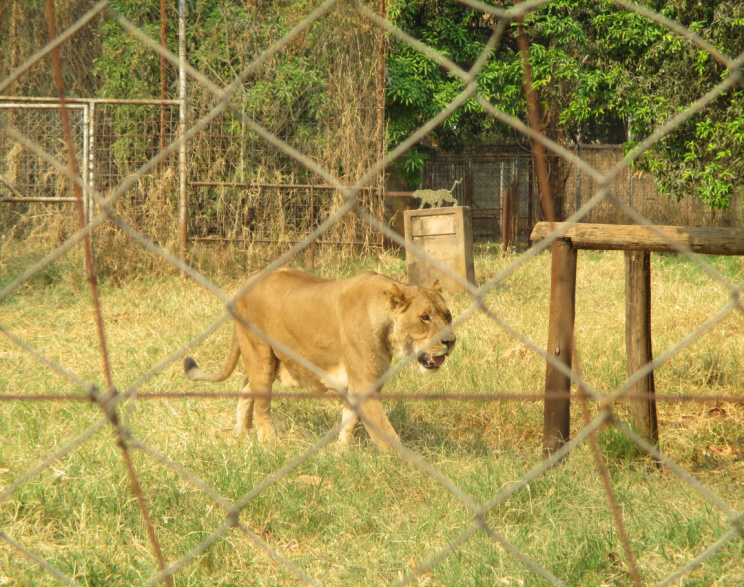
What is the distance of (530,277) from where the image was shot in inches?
330

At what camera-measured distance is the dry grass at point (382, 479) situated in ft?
8.95

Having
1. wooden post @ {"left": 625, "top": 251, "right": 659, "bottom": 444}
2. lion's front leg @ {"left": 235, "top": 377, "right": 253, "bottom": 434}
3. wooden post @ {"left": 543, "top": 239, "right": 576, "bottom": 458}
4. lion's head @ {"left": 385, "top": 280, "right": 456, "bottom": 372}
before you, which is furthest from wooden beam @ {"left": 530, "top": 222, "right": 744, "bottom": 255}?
lion's front leg @ {"left": 235, "top": 377, "right": 253, "bottom": 434}

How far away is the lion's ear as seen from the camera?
13.0 ft

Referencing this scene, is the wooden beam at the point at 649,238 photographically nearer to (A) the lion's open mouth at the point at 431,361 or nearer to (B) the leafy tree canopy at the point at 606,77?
(A) the lion's open mouth at the point at 431,361

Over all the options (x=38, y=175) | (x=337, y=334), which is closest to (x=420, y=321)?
(x=337, y=334)

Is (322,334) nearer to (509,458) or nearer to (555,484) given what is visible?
(509,458)

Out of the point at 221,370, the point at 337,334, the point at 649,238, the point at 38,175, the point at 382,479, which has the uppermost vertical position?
the point at 38,175

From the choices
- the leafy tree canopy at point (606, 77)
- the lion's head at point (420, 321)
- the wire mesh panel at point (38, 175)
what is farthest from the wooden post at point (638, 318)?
the wire mesh panel at point (38, 175)

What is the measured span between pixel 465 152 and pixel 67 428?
13.0 metres

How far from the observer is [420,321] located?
4.03m

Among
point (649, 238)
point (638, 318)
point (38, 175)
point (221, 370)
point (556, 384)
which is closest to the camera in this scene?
point (649, 238)

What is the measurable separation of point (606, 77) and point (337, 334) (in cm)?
916

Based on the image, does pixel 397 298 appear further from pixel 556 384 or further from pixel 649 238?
pixel 649 238

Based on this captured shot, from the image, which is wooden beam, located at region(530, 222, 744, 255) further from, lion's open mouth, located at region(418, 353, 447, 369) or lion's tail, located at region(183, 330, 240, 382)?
lion's tail, located at region(183, 330, 240, 382)
